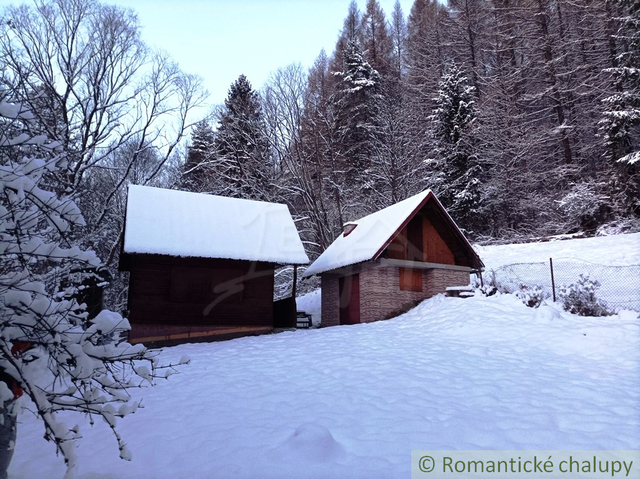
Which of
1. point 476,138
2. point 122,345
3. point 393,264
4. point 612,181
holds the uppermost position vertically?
point 476,138

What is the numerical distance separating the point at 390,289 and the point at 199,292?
785cm

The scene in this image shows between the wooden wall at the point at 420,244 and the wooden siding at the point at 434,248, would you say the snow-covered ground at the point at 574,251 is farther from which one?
the wooden wall at the point at 420,244

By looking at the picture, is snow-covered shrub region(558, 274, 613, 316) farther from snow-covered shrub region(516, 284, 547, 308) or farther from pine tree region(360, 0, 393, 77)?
pine tree region(360, 0, 393, 77)

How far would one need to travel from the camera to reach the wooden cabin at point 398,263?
17.0 meters

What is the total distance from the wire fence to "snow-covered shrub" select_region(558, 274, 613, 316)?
15.2 inches

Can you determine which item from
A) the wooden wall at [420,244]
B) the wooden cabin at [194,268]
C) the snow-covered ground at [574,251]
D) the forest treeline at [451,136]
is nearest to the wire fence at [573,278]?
the snow-covered ground at [574,251]

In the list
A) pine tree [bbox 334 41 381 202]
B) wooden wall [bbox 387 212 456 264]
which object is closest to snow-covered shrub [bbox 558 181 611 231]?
wooden wall [bbox 387 212 456 264]

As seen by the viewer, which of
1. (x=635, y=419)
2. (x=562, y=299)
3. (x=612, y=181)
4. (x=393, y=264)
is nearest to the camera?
(x=635, y=419)

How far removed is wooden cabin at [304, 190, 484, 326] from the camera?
17.0 metres

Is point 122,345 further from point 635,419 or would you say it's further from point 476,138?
point 476,138

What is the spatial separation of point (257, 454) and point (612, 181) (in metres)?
24.9

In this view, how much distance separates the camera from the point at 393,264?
Result: 17.2 meters

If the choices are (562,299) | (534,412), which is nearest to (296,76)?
(562,299)

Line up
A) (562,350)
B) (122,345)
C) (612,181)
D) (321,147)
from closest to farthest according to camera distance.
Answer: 1. (122,345)
2. (562,350)
3. (612,181)
4. (321,147)
